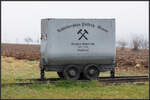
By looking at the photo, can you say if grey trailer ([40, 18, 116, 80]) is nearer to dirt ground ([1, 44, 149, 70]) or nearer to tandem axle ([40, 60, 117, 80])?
tandem axle ([40, 60, 117, 80])

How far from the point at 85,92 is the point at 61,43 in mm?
3948

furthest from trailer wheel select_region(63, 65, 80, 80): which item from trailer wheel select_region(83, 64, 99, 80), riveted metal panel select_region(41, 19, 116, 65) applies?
trailer wheel select_region(83, 64, 99, 80)

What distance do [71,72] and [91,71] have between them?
42.4 inches

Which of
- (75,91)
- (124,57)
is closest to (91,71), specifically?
(75,91)

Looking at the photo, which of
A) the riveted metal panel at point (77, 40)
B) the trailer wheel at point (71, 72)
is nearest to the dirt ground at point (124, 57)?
the riveted metal panel at point (77, 40)

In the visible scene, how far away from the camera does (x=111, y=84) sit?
49.5 feet

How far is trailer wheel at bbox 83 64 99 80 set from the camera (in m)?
16.3

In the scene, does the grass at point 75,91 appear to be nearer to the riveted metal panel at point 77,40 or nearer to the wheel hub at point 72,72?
the wheel hub at point 72,72

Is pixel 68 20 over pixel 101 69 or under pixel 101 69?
over

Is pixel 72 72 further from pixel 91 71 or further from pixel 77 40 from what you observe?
pixel 77 40

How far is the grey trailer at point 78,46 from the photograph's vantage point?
620 inches

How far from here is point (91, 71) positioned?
1641 cm

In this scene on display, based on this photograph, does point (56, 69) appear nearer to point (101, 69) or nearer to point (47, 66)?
point (47, 66)

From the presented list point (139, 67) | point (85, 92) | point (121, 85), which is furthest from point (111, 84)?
point (139, 67)
